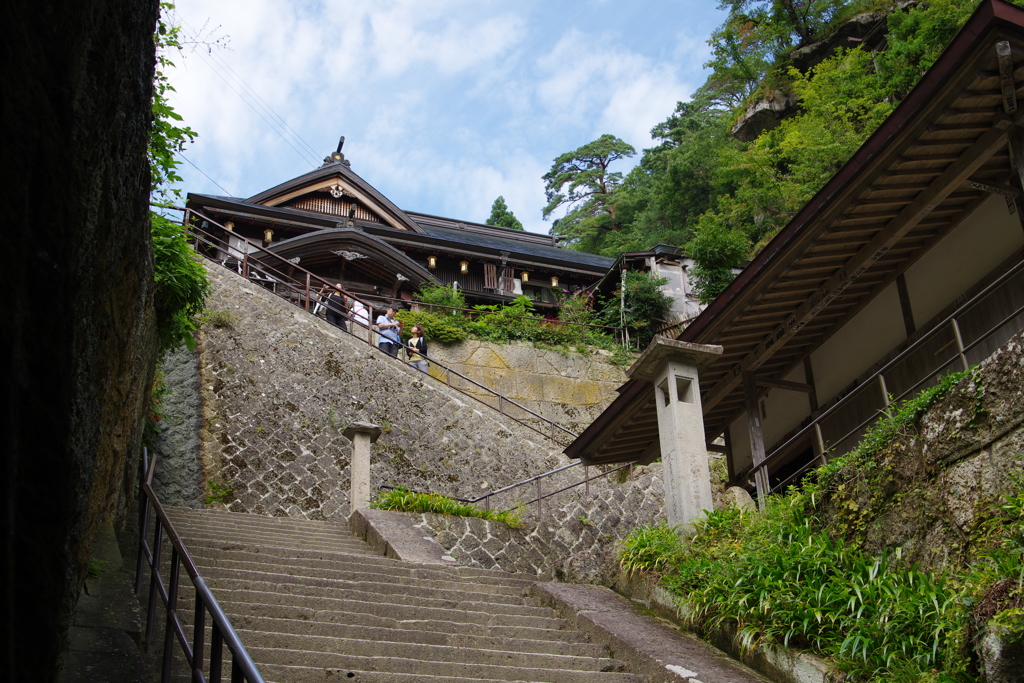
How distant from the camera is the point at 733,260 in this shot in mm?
22719

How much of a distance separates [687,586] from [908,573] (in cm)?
181

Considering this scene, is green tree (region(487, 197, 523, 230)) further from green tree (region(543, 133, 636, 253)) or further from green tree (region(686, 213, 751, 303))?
green tree (region(686, 213, 751, 303))

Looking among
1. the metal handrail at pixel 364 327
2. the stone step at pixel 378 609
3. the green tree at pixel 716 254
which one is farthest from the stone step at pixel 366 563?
the green tree at pixel 716 254

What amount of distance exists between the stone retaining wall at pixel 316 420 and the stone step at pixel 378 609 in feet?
23.8

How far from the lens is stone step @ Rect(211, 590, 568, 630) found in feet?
19.6

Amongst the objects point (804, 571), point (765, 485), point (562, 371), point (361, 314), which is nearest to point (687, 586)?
point (804, 571)

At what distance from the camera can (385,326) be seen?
Answer: 58.4 feet

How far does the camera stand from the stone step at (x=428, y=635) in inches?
Answer: 220

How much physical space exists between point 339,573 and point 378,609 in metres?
1.06

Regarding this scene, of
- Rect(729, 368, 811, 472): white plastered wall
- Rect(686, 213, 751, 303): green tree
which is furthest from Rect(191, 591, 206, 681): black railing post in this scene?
Rect(686, 213, 751, 303): green tree

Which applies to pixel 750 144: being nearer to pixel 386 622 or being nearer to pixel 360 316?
pixel 360 316

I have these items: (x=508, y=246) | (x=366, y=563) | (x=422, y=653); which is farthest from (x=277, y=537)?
(x=508, y=246)

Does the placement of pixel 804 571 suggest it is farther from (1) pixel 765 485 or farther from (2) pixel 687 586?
(1) pixel 765 485

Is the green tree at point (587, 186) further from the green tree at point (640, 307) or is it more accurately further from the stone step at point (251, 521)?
the stone step at point (251, 521)
